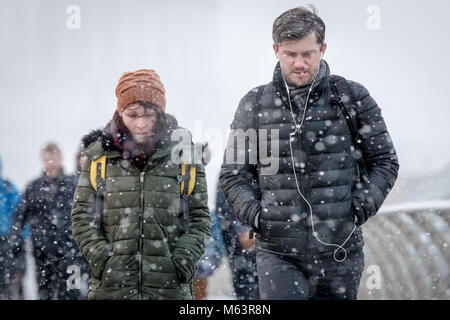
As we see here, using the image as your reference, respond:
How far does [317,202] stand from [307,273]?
1.45 feet

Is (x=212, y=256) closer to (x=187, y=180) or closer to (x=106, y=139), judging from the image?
(x=187, y=180)

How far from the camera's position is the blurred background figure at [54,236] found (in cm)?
668

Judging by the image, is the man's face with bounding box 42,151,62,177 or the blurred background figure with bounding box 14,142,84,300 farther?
the man's face with bounding box 42,151,62,177

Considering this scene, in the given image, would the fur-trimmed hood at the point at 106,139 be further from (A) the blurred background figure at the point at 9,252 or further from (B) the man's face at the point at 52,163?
(A) the blurred background figure at the point at 9,252

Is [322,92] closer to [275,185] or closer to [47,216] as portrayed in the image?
[275,185]

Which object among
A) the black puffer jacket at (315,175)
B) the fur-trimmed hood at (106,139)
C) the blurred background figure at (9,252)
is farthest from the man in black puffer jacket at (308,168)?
the blurred background figure at (9,252)

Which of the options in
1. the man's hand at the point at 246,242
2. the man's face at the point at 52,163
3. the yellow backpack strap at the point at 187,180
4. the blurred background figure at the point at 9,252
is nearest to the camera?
the yellow backpack strap at the point at 187,180

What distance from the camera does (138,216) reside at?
13.5 feet

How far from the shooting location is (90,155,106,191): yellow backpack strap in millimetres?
4168

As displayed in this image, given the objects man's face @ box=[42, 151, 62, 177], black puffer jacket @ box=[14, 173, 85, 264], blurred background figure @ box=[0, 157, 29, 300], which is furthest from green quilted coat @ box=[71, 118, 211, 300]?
blurred background figure @ box=[0, 157, 29, 300]

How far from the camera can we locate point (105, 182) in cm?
418

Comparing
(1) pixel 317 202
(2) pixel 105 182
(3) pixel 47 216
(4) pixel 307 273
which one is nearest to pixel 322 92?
(1) pixel 317 202

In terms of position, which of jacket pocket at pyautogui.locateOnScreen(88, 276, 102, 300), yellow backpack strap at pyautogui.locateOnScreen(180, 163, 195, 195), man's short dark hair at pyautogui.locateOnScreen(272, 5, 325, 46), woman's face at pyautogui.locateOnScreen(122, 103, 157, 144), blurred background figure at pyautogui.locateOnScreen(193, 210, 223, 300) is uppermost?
man's short dark hair at pyautogui.locateOnScreen(272, 5, 325, 46)

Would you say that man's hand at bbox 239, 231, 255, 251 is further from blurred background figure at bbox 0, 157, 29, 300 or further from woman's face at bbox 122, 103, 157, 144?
blurred background figure at bbox 0, 157, 29, 300
